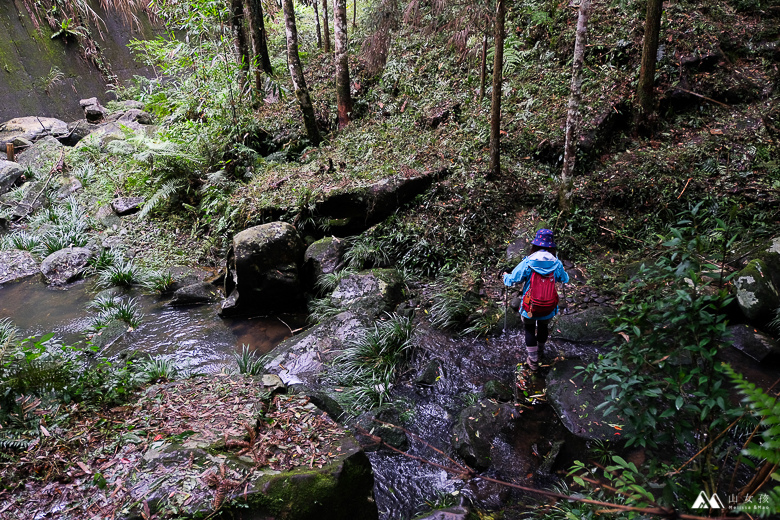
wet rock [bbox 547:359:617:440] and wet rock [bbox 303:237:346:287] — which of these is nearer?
wet rock [bbox 547:359:617:440]

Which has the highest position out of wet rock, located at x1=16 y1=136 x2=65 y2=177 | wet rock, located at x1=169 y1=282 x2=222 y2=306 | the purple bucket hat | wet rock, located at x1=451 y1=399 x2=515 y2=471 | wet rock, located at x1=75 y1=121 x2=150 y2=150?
the purple bucket hat

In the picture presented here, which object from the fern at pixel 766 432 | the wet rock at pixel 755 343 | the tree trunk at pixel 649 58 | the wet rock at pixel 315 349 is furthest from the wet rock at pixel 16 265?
the tree trunk at pixel 649 58

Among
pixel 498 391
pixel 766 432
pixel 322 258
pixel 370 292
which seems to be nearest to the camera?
pixel 766 432

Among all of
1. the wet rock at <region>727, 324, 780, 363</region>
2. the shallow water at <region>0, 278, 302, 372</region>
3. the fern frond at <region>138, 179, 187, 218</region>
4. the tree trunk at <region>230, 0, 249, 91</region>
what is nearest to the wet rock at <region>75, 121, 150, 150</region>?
the fern frond at <region>138, 179, 187, 218</region>

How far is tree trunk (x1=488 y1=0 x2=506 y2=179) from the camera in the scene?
245 inches

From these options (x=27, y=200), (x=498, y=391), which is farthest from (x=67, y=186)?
(x=498, y=391)

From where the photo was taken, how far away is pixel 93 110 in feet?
51.7

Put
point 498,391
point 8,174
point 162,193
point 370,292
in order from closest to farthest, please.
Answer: point 498,391, point 370,292, point 162,193, point 8,174

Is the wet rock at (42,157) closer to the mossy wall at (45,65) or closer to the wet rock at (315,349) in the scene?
the mossy wall at (45,65)

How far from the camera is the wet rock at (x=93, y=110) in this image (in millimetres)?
15773

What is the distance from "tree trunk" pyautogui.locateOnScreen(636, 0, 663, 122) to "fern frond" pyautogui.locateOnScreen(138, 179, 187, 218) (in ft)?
33.6

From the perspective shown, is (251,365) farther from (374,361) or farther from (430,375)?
(430,375)
